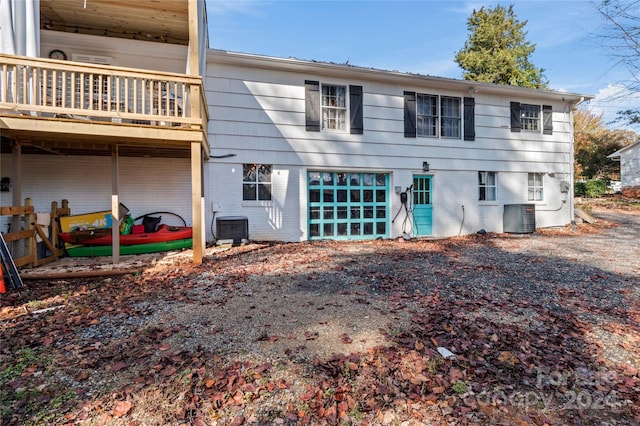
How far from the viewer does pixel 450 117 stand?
10.3 m

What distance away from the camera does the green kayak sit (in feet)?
22.3

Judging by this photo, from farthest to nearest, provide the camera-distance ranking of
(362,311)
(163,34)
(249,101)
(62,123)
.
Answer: (249,101), (163,34), (62,123), (362,311)

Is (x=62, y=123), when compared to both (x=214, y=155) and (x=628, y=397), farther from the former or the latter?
(x=628, y=397)

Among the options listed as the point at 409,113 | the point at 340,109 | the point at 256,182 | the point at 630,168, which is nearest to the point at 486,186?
the point at 409,113

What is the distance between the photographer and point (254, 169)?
8.51m

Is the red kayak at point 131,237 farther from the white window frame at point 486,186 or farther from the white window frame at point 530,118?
the white window frame at point 530,118

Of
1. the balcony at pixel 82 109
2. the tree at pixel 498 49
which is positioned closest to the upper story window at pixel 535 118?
the balcony at pixel 82 109

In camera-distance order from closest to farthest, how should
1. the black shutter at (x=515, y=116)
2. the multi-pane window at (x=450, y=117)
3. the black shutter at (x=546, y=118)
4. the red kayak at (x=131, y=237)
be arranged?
1. the red kayak at (x=131, y=237)
2. the multi-pane window at (x=450, y=117)
3. the black shutter at (x=515, y=116)
4. the black shutter at (x=546, y=118)

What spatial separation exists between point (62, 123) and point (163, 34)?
399 cm

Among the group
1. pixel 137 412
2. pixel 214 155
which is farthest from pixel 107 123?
pixel 137 412

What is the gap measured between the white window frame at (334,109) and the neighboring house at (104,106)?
331cm

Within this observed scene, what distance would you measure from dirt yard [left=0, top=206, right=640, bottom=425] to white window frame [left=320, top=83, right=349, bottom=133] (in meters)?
5.08

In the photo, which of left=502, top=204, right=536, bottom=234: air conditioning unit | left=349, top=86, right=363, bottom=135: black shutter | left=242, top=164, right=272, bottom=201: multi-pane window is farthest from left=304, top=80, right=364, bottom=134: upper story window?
left=502, top=204, right=536, bottom=234: air conditioning unit

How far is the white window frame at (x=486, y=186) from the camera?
423 inches
